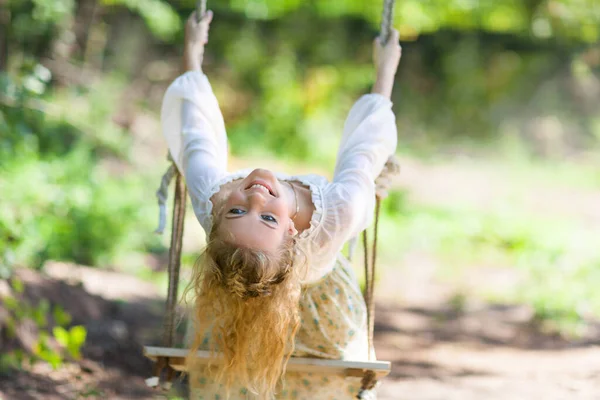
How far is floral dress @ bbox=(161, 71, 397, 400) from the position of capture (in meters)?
1.96

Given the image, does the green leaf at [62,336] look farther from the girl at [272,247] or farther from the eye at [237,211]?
the eye at [237,211]

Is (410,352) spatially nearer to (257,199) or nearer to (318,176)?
(318,176)

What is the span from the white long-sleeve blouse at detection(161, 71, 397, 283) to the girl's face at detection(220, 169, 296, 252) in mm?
76

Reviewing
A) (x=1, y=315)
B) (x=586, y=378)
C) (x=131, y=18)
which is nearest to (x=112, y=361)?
(x=1, y=315)

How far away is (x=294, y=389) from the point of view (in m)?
2.14

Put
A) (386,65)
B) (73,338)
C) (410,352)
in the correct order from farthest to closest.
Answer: (410,352) < (73,338) < (386,65)

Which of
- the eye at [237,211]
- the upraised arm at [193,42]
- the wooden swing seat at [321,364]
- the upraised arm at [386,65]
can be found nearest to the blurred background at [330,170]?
the wooden swing seat at [321,364]

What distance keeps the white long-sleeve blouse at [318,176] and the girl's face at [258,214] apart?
3.0 inches

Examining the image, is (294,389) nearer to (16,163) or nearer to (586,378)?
(586,378)

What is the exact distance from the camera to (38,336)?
3.24 m

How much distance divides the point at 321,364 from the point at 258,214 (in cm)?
44

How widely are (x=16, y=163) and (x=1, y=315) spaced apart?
205 centimetres

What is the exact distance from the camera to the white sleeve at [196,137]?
2.04 meters

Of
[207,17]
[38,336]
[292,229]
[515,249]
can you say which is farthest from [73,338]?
[515,249]
